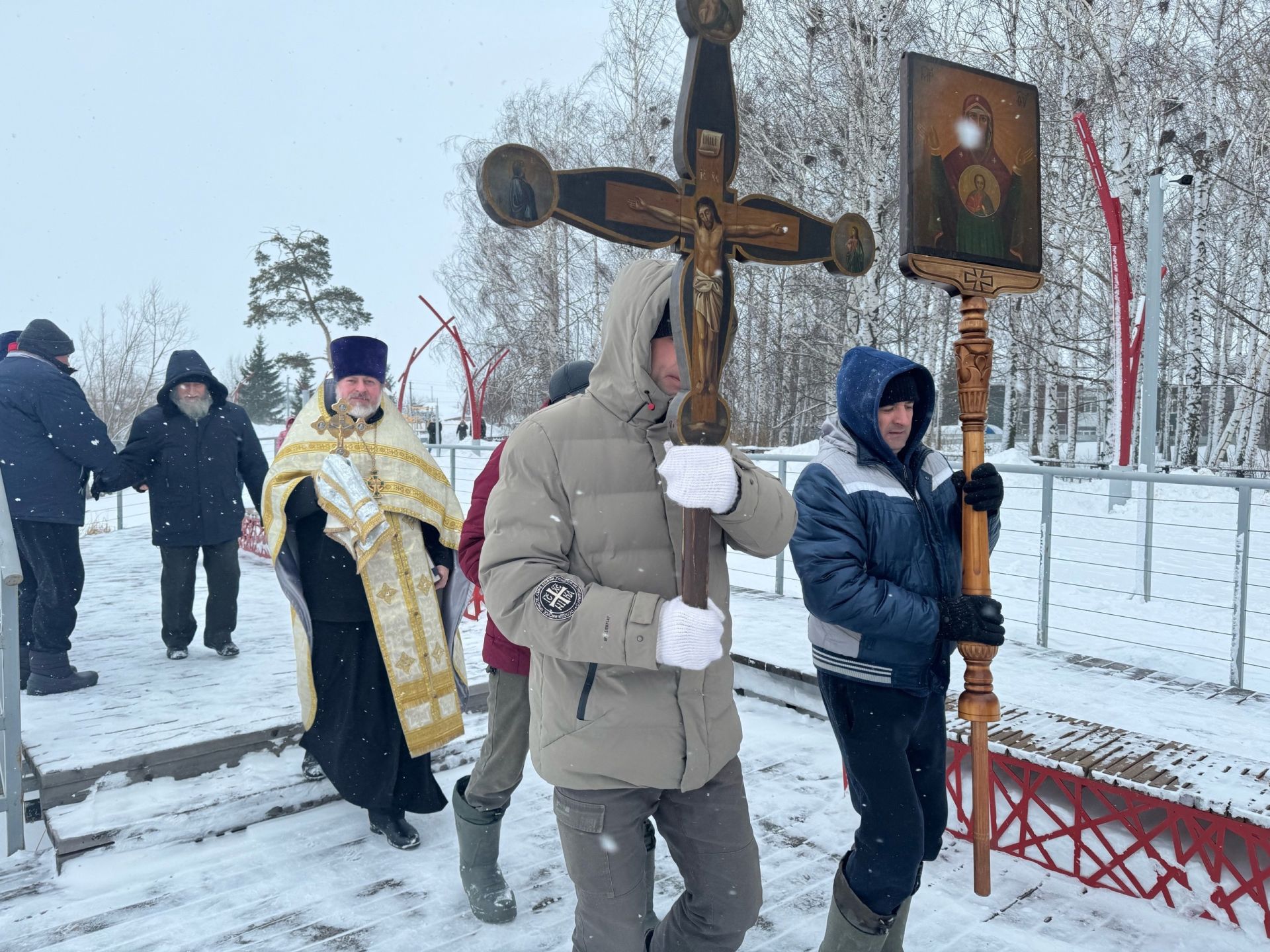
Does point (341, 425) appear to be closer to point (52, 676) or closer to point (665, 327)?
point (665, 327)

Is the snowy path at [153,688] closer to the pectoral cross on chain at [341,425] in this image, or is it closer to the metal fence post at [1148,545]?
the pectoral cross on chain at [341,425]

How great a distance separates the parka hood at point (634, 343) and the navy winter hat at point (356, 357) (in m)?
1.68

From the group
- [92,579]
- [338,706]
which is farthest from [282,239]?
[338,706]

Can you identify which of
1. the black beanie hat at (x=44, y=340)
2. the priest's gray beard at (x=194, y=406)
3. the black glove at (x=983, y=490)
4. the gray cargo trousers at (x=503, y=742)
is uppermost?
the black beanie hat at (x=44, y=340)

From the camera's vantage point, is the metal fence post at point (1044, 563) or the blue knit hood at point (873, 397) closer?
the blue knit hood at point (873, 397)

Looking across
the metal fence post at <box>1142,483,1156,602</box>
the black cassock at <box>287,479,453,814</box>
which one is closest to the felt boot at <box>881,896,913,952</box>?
the black cassock at <box>287,479,453,814</box>

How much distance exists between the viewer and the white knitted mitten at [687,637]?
5.33ft

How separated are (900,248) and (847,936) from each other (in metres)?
1.89

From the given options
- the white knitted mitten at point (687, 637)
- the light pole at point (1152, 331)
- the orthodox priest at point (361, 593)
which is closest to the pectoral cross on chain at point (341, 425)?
the orthodox priest at point (361, 593)

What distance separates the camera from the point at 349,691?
3.24m

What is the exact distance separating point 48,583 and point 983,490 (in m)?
4.38

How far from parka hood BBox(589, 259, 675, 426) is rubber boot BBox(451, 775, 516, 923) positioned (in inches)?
61.3

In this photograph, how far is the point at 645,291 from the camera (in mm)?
1735

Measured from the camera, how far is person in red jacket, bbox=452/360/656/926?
2664mm
